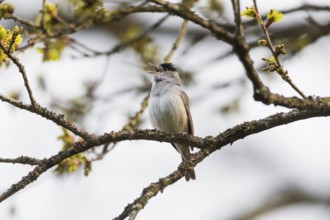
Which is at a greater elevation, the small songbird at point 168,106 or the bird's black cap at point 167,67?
the bird's black cap at point 167,67

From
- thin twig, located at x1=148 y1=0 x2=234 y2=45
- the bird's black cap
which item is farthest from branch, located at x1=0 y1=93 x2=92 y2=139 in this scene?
the bird's black cap

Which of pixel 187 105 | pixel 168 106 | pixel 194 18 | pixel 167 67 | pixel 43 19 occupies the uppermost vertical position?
pixel 167 67

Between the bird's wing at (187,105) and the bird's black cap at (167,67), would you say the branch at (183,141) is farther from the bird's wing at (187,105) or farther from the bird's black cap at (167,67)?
the bird's black cap at (167,67)

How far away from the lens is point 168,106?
6.58 m

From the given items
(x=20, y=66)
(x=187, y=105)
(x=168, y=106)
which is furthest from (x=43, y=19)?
(x=187, y=105)

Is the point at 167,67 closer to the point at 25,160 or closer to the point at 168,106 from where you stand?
the point at 168,106

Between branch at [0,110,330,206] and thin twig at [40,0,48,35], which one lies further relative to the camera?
branch at [0,110,330,206]

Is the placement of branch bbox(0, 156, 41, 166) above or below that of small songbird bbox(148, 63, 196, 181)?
below

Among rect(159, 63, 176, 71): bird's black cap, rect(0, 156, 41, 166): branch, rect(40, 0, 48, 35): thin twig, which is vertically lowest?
rect(0, 156, 41, 166): branch

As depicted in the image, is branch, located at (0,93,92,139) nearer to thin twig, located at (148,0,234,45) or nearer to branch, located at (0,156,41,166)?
branch, located at (0,156,41,166)

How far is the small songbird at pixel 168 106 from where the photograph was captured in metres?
6.57

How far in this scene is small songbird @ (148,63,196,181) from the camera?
259 inches

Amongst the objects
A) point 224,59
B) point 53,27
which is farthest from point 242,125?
point 224,59

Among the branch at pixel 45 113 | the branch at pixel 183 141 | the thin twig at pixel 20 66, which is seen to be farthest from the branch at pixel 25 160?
the thin twig at pixel 20 66
